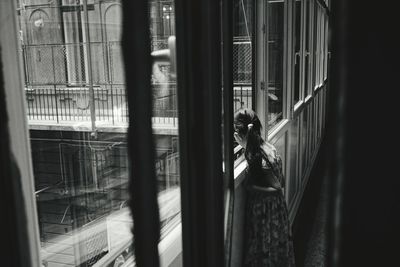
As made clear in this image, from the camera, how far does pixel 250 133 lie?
208cm

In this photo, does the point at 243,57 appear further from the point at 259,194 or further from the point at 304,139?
the point at 304,139

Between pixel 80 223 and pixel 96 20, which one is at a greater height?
pixel 96 20

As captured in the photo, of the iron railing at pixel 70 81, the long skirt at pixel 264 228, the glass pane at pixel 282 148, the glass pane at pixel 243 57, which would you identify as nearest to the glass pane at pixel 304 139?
the glass pane at pixel 282 148

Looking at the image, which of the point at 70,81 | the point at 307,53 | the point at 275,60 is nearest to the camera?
the point at 70,81

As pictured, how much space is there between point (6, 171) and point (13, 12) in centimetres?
24

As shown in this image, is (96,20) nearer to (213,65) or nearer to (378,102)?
(213,65)

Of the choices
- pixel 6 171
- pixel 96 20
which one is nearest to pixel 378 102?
pixel 6 171

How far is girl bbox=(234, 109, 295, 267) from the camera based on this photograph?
2.09 m

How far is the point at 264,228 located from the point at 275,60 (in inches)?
67.9

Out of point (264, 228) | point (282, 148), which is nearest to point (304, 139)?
point (282, 148)

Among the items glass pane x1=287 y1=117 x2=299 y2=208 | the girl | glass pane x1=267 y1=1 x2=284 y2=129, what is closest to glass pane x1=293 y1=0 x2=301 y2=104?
glass pane x1=287 y1=117 x2=299 y2=208

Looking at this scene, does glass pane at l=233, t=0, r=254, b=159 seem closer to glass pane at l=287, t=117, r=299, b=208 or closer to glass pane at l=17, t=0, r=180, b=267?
glass pane at l=17, t=0, r=180, b=267

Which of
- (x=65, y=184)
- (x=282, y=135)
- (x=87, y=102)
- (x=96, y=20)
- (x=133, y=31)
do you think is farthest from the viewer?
(x=282, y=135)

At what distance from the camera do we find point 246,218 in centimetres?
218
